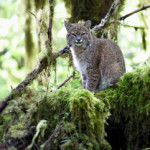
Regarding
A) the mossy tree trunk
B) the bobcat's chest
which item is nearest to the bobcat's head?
the bobcat's chest

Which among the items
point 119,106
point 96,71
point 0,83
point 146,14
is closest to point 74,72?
point 96,71

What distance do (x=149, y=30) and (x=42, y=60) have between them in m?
3.31

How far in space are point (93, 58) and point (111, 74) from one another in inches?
19.0

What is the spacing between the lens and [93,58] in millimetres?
4613

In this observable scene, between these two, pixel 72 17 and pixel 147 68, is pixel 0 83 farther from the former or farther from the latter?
pixel 147 68

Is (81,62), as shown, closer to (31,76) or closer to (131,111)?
(31,76)

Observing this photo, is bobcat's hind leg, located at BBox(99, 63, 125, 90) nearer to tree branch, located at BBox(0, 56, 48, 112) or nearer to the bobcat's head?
the bobcat's head

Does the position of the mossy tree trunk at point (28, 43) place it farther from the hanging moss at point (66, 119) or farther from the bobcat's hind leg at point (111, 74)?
the hanging moss at point (66, 119)

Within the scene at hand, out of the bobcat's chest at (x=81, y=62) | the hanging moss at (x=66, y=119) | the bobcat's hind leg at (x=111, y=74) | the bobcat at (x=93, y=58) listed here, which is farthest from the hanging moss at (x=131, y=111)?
the bobcat's chest at (x=81, y=62)

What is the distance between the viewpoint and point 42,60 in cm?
421

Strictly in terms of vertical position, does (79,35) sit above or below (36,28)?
below

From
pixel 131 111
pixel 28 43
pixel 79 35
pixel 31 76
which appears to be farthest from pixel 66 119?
pixel 28 43

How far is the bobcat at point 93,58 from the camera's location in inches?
177

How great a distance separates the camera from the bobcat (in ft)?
14.7
